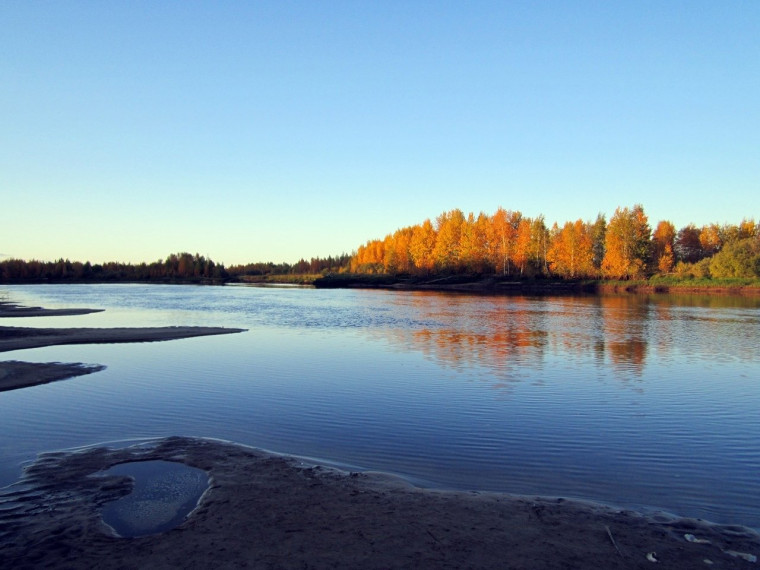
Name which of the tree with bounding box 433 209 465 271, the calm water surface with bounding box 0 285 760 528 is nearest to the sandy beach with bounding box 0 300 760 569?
the calm water surface with bounding box 0 285 760 528

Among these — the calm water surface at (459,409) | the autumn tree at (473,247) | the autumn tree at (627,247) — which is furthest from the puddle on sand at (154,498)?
the autumn tree at (473,247)

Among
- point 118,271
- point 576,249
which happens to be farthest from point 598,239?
point 118,271

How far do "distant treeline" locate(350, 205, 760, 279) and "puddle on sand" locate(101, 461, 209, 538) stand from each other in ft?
321

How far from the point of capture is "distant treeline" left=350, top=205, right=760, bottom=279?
94.6 m

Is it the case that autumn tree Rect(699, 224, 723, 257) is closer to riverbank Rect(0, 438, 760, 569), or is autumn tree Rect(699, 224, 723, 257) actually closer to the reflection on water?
the reflection on water

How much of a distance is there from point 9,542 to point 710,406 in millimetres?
15370

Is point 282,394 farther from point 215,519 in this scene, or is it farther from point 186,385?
point 215,519

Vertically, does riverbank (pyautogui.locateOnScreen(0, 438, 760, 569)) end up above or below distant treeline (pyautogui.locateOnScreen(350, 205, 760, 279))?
below

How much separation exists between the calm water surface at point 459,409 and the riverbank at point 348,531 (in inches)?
35.1

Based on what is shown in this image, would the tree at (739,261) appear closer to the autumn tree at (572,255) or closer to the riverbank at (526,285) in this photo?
the riverbank at (526,285)

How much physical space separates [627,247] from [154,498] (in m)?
103

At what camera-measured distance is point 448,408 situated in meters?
13.4

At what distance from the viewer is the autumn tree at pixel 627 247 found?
319 feet

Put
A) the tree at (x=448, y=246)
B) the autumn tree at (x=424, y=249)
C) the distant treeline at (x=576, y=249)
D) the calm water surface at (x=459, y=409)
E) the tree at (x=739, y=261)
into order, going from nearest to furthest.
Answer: the calm water surface at (x=459, y=409) → the tree at (x=739, y=261) → the distant treeline at (x=576, y=249) → the tree at (x=448, y=246) → the autumn tree at (x=424, y=249)
